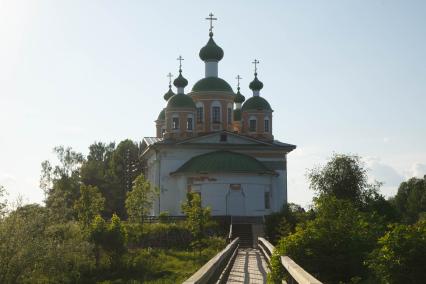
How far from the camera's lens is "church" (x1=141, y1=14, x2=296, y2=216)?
4662 centimetres

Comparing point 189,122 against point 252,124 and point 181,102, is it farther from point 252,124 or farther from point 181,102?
point 252,124

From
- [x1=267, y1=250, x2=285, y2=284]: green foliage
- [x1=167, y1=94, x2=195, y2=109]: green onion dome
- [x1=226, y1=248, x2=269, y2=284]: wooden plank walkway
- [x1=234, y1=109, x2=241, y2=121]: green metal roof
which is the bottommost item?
[x1=226, y1=248, x2=269, y2=284]: wooden plank walkway

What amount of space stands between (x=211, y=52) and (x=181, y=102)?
5235 millimetres

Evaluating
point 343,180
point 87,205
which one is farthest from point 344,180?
point 87,205

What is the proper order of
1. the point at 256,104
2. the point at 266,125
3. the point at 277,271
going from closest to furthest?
the point at 277,271 → the point at 256,104 → the point at 266,125

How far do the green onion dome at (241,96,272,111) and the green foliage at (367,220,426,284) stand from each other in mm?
44370

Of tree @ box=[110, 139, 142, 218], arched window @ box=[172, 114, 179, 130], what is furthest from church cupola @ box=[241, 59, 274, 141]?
tree @ box=[110, 139, 142, 218]

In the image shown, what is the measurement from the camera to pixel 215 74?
55.2m

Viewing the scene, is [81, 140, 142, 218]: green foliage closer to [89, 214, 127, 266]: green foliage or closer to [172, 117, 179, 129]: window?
[172, 117, 179, 129]: window

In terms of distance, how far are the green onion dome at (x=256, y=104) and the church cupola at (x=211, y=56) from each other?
11.7ft

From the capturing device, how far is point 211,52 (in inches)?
2168

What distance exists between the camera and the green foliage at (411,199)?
8650 centimetres

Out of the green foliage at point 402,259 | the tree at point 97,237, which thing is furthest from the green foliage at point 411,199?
the green foliage at point 402,259

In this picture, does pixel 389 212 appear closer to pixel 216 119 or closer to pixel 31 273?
pixel 216 119
